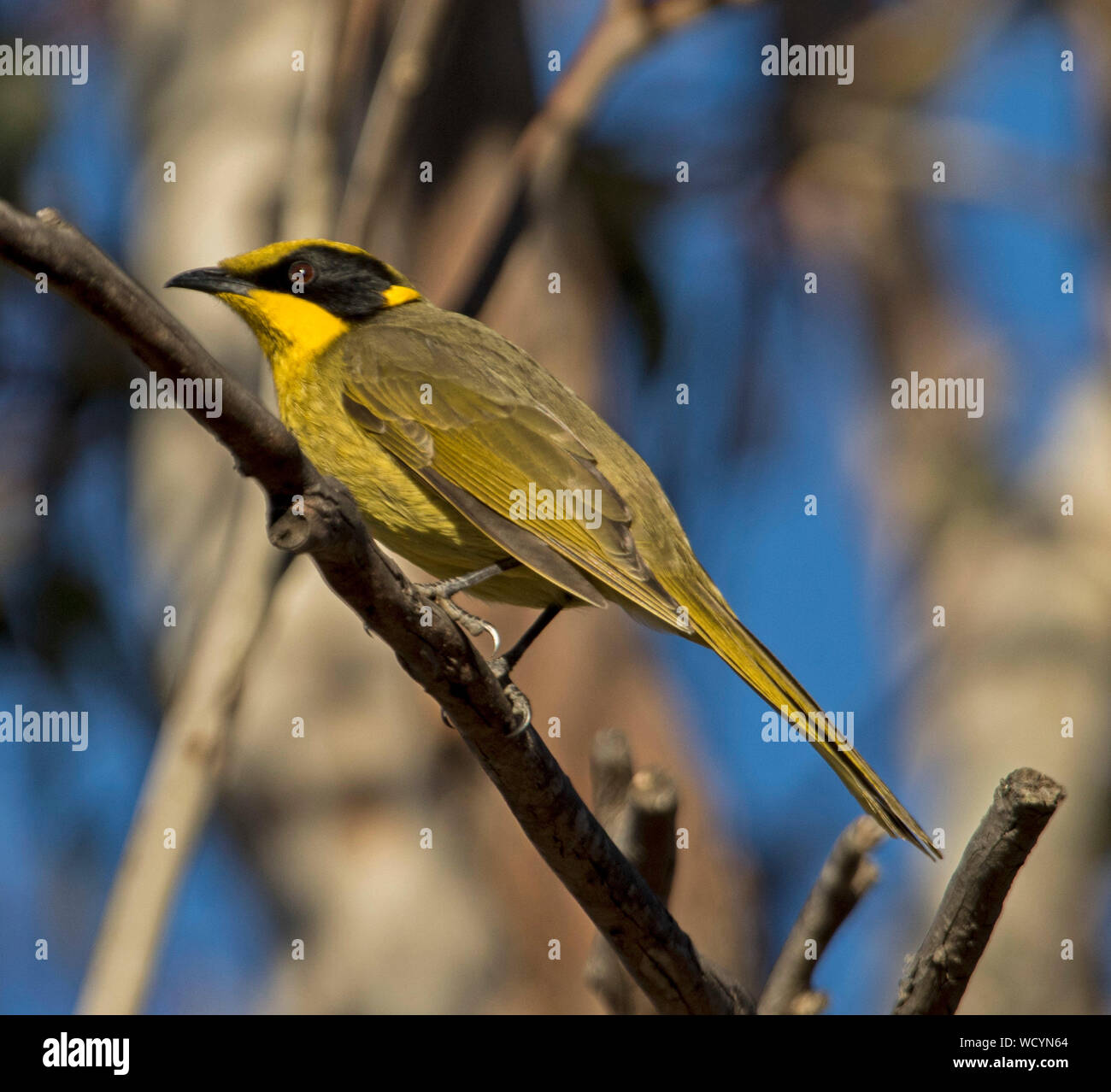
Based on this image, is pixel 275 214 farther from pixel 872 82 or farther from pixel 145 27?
pixel 872 82

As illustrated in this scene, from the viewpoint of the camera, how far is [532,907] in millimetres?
8516

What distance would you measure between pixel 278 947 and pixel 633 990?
13.6 ft

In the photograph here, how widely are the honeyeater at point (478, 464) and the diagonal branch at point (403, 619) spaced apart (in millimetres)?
617

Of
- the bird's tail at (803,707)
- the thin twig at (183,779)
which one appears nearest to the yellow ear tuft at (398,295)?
the thin twig at (183,779)

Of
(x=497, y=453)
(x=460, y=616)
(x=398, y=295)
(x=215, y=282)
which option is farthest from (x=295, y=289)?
(x=460, y=616)

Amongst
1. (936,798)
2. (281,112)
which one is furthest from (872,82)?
(936,798)

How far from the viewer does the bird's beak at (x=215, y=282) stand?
4984 millimetres

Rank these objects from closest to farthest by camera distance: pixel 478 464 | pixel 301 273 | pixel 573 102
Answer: pixel 478 464 < pixel 301 273 < pixel 573 102

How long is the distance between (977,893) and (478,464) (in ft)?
6.80

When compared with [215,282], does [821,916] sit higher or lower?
lower

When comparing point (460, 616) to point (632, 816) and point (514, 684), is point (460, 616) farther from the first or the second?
point (514, 684)

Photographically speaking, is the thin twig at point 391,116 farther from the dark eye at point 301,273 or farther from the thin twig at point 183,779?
the thin twig at point 183,779

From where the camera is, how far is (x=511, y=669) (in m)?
4.60

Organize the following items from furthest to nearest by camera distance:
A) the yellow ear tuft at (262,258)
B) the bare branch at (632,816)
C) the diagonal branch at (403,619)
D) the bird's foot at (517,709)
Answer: the yellow ear tuft at (262,258), the bare branch at (632,816), the bird's foot at (517,709), the diagonal branch at (403,619)
